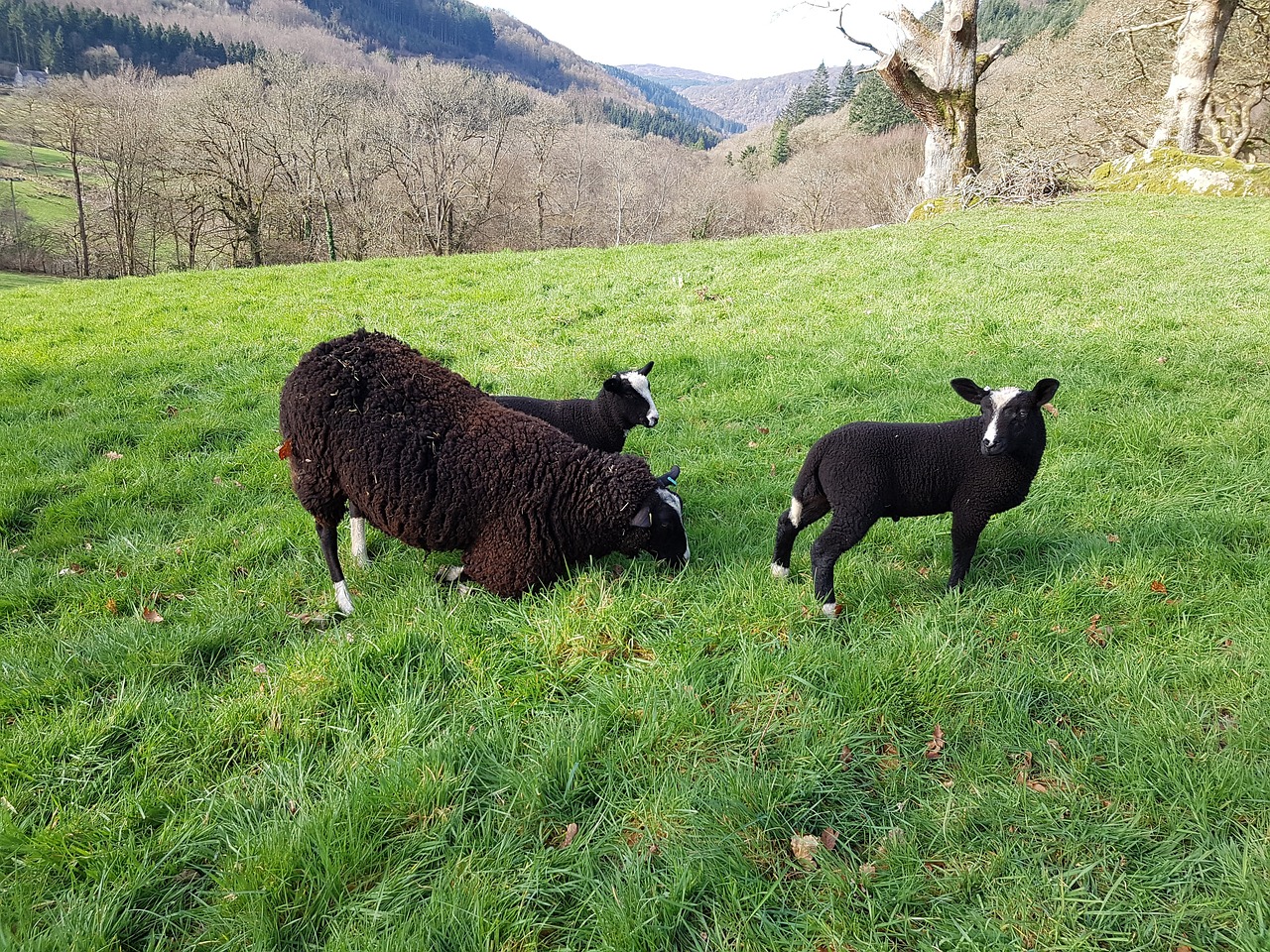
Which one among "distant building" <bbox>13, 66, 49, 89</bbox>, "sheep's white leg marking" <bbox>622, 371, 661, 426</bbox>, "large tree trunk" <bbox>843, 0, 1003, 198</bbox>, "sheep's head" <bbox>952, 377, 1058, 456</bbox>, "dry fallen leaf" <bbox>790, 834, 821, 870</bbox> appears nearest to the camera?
"dry fallen leaf" <bbox>790, 834, 821, 870</bbox>

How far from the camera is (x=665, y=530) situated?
175 inches

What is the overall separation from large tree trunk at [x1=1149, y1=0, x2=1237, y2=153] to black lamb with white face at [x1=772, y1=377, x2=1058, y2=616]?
24.4 m

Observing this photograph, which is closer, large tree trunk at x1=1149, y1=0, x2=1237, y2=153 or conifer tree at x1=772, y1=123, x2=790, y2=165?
large tree trunk at x1=1149, y1=0, x2=1237, y2=153

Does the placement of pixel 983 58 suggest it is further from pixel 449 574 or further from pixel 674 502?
pixel 449 574

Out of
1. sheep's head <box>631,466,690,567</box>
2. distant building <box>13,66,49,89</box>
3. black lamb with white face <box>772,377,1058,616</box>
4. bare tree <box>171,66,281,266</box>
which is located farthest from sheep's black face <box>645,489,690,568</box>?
distant building <box>13,66,49,89</box>

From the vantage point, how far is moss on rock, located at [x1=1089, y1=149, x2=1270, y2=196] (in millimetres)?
18266

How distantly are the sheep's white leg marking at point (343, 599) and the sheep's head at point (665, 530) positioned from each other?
1.96 meters

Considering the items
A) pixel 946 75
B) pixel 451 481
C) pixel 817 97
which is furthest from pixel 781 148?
pixel 451 481

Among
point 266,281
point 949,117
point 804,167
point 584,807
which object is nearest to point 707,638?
point 584,807

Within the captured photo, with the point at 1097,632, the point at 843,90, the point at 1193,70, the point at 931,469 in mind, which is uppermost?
the point at 843,90

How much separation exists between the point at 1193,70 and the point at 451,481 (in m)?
26.8

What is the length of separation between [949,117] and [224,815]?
75.6ft

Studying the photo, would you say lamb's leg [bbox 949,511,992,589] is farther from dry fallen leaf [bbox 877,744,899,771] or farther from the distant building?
the distant building

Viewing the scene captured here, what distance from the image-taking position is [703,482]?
5.96 m
